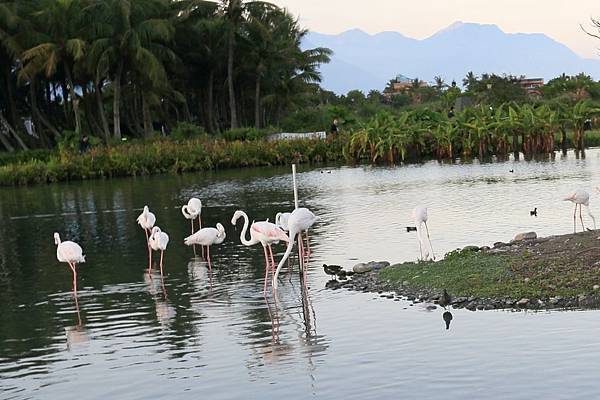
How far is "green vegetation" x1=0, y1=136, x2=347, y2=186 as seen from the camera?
5253 centimetres

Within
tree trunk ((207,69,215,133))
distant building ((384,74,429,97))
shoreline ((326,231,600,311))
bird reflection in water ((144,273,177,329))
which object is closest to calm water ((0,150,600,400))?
bird reflection in water ((144,273,177,329))

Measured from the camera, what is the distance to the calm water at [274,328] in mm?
11273

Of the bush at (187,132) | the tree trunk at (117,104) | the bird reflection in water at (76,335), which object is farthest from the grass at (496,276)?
the tree trunk at (117,104)

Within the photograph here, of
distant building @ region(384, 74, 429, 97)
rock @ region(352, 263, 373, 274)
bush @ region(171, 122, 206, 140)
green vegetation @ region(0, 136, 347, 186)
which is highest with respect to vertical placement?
distant building @ region(384, 74, 429, 97)

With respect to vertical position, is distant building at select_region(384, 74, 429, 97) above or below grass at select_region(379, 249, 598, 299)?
above

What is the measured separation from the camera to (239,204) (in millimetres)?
33188

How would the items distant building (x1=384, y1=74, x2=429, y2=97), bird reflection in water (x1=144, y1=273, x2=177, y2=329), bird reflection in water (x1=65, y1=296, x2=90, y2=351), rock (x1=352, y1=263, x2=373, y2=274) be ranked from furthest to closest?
1. distant building (x1=384, y1=74, x2=429, y2=97)
2. rock (x1=352, y1=263, x2=373, y2=274)
3. bird reflection in water (x1=144, y1=273, x2=177, y2=329)
4. bird reflection in water (x1=65, y1=296, x2=90, y2=351)

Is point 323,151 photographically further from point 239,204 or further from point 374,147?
point 239,204

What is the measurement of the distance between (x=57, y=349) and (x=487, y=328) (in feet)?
17.6

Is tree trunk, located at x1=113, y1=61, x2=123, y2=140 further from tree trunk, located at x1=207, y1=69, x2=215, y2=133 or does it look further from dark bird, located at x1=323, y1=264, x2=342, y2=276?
dark bird, located at x1=323, y1=264, x2=342, y2=276

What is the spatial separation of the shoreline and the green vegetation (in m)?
37.5

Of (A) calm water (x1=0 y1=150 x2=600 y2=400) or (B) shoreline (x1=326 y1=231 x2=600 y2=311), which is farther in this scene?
(B) shoreline (x1=326 y1=231 x2=600 y2=311)

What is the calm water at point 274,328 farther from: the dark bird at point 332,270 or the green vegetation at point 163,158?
the green vegetation at point 163,158

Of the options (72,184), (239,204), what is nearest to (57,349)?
(239,204)
